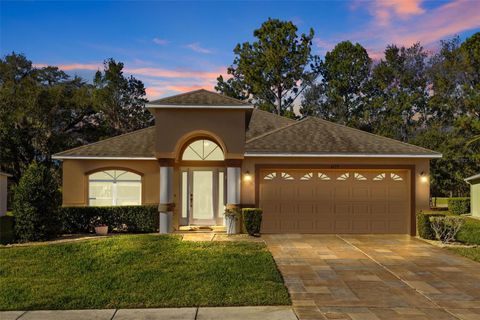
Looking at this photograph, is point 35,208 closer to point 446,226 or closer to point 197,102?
point 197,102

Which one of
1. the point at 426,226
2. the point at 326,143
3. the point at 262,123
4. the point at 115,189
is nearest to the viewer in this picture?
the point at 426,226

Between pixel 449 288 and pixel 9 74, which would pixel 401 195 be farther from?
pixel 9 74

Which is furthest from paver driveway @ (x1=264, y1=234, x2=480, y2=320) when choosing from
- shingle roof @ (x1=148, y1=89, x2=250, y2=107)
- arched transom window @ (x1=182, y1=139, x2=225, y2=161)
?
shingle roof @ (x1=148, y1=89, x2=250, y2=107)

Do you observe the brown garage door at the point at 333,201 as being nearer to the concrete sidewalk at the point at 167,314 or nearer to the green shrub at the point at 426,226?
the green shrub at the point at 426,226

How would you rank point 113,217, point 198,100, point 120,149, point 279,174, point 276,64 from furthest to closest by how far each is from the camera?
point 276,64, point 120,149, point 113,217, point 279,174, point 198,100

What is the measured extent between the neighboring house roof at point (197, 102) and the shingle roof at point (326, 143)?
180 centimetres

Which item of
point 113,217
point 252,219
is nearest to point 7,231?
point 113,217

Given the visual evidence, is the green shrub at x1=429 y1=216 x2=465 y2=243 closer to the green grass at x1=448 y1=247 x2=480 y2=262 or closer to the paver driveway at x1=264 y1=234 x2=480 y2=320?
the paver driveway at x1=264 y1=234 x2=480 y2=320

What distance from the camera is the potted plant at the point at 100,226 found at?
17188 millimetres

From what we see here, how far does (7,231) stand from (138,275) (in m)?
10.1

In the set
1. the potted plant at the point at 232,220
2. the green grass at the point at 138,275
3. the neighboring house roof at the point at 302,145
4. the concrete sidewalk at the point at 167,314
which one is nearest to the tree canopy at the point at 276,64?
the neighboring house roof at the point at 302,145

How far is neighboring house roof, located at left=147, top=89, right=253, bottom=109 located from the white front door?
3134mm

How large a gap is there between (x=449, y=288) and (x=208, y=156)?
11.4 meters

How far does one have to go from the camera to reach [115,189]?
1925 cm
